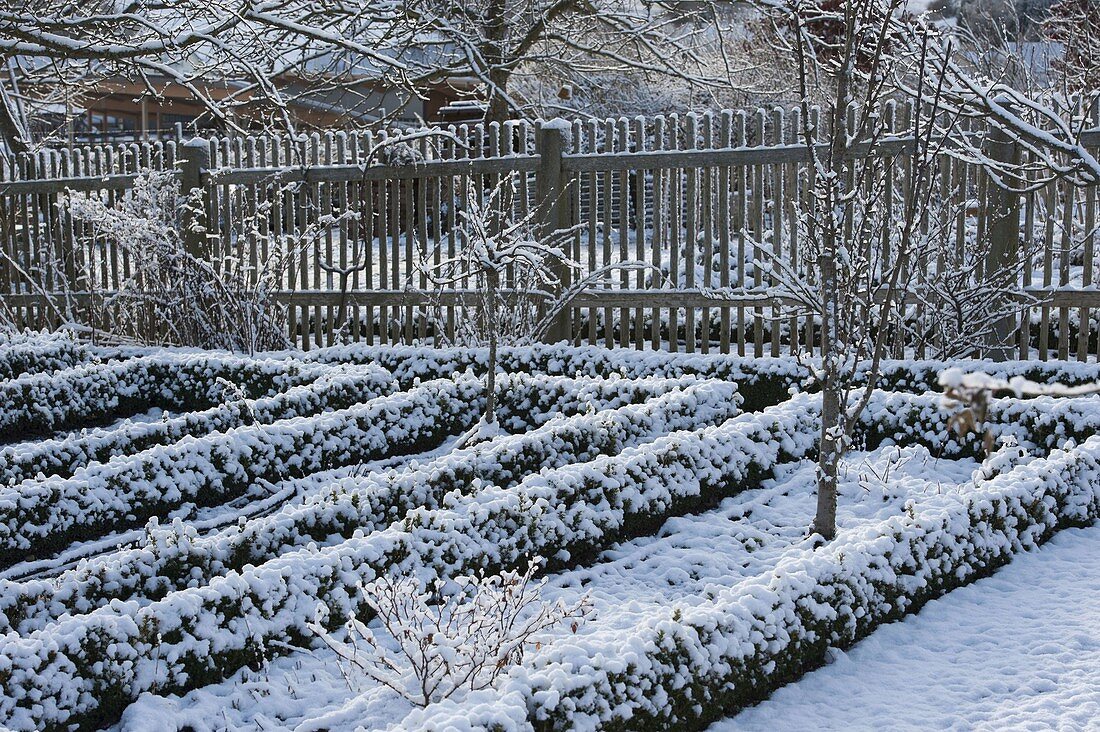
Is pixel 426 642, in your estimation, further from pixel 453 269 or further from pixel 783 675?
pixel 453 269

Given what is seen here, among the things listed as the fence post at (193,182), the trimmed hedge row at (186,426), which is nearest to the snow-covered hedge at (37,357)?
the fence post at (193,182)

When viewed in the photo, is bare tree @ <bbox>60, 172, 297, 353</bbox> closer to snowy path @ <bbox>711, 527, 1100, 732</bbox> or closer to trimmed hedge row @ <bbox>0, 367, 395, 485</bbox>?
trimmed hedge row @ <bbox>0, 367, 395, 485</bbox>

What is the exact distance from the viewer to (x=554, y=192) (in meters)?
8.25

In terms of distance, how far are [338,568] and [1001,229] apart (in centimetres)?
507

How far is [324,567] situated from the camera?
3.62 meters

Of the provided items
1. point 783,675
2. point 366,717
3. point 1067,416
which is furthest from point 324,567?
point 1067,416

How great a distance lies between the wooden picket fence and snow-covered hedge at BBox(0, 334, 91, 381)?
1027 mm

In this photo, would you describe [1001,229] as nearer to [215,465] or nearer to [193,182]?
[215,465]

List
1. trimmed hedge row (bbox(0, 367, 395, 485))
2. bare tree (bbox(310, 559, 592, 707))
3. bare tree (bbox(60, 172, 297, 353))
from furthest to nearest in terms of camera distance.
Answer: bare tree (bbox(60, 172, 297, 353)) → trimmed hedge row (bbox(0, 367, 395, 485)) → bare tree (bbox(310, 559, 592, 707))

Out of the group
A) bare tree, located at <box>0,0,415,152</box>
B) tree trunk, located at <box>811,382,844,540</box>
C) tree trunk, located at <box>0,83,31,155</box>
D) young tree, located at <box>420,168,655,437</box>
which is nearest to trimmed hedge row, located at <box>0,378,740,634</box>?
tree trunk, located at <box>811,382,844,540</box>

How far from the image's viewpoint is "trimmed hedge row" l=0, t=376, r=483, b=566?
444 cm

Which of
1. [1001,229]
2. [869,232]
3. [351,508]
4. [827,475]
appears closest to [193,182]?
[869,232]

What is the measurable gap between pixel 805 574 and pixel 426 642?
4.29ft

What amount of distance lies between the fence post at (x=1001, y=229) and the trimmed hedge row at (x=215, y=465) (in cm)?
328
